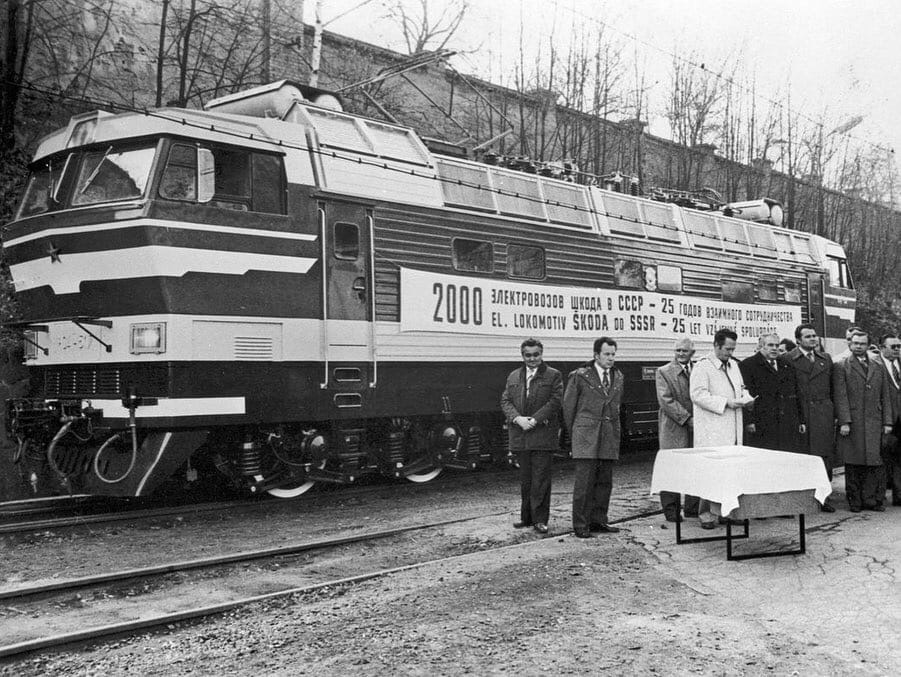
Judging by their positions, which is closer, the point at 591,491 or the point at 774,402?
the point at 591,491

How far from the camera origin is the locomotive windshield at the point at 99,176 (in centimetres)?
870

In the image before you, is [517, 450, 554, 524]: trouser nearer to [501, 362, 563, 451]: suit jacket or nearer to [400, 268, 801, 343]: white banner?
[501, 362, 563, 451]: suit jacket

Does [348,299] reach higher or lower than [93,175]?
lower

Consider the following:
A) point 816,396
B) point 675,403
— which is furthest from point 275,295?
point 816,396

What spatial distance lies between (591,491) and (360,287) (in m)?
3.41

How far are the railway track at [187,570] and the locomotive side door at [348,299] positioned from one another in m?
1.94

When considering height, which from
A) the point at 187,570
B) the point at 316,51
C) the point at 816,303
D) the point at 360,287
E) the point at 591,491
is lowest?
the point at 187,570

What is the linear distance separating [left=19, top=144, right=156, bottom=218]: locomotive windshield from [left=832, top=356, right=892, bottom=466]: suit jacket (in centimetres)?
736

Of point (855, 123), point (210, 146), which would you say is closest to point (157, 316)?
point (210, 146)

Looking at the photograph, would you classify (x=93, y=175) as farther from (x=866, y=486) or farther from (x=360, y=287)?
(x=866, y=486)

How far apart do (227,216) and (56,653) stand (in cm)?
475

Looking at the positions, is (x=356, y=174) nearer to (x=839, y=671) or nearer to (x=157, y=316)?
(x=157, y=316)

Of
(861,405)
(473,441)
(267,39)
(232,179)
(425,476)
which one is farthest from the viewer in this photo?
(267,39)

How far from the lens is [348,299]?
9773mm
